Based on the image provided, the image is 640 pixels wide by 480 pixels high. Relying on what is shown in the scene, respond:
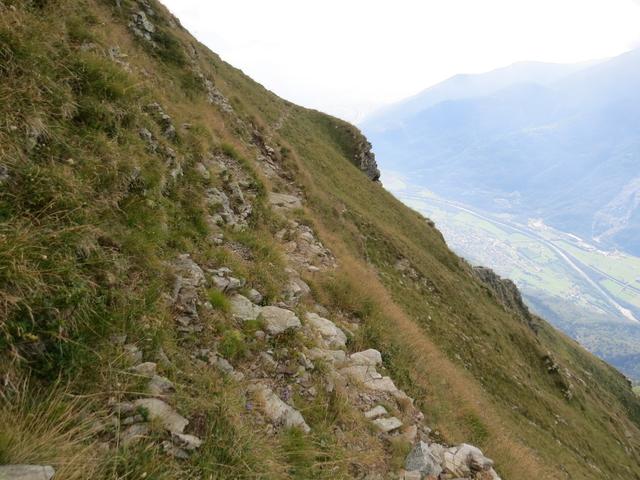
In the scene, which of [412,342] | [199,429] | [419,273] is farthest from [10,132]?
[419,273]

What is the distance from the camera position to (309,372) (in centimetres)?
643

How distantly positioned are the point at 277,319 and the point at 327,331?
1623 mm

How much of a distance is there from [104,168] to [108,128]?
139cm

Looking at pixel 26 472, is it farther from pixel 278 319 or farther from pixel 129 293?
pixel 278 319

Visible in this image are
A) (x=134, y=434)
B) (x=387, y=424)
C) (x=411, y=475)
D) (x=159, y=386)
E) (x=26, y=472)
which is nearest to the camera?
(x=26, y=472)

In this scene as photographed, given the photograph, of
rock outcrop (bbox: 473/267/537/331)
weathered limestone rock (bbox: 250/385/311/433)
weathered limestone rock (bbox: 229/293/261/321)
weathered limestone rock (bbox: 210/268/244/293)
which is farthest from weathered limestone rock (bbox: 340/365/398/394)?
rock outcrop (bbox: 473/267/537/331)

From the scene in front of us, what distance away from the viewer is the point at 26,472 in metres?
2.67

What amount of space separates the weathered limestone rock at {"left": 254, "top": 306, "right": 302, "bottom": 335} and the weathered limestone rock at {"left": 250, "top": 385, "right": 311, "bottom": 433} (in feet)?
4.44

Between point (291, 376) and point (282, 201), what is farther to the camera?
point (282, 201)

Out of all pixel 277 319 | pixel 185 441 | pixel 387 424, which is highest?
pixel 277 319

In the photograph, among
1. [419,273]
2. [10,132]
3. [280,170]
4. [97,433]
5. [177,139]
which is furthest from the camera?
[419,273]

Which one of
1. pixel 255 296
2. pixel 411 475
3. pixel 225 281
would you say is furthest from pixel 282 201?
pixel 411 475

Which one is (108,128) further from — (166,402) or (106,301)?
(166,402)

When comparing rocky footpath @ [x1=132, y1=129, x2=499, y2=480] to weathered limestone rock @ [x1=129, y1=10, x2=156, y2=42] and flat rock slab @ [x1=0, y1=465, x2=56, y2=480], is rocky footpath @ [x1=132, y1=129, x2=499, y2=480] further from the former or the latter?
weathered limestone rock @ [x1=129, y1=10, x2=156, y2=42]
